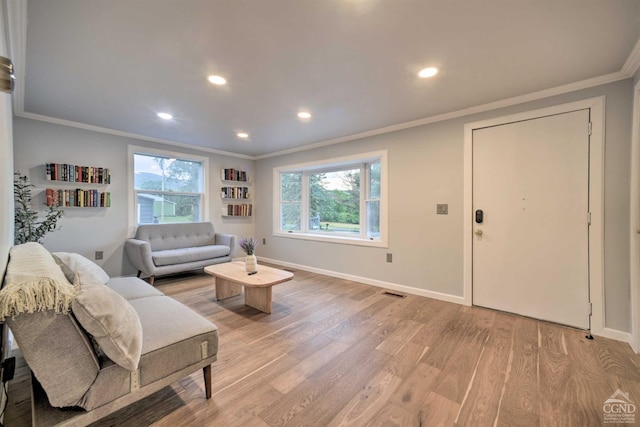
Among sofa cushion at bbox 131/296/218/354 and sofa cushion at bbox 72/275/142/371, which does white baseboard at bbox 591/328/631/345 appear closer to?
sofa cushion at bbox 131/296/218/354

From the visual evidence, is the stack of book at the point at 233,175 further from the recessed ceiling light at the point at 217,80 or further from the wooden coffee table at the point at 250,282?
the recessed ceiling light at the point at 217,80

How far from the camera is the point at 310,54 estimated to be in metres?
1.93

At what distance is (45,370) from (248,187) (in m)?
4.72

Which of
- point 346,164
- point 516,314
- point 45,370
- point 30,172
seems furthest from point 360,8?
point 30,172

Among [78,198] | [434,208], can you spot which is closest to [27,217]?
[78,198]

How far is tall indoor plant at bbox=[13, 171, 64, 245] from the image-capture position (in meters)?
2.92

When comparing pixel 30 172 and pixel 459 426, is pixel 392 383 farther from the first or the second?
pixel 30 172

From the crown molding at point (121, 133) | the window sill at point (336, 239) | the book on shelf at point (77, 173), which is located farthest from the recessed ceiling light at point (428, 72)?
the book on shelf at point (77, 173)

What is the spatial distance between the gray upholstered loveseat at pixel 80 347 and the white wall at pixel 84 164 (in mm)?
2692

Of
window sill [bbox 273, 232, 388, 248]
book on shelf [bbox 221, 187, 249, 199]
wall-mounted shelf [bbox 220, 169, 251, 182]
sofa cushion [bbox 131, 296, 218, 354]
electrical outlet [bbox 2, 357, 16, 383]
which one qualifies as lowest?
electrical outlet [bbox 2, 357, 16, 383]

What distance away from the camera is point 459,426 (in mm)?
1352

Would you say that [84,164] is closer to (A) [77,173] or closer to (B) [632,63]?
(A) [77,173]

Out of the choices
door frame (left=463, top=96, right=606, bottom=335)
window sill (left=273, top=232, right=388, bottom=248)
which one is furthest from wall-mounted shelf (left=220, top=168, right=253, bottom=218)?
door frame (left=463, top=96, right=606, bottom=335)

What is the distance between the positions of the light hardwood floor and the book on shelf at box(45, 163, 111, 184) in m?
2.61
